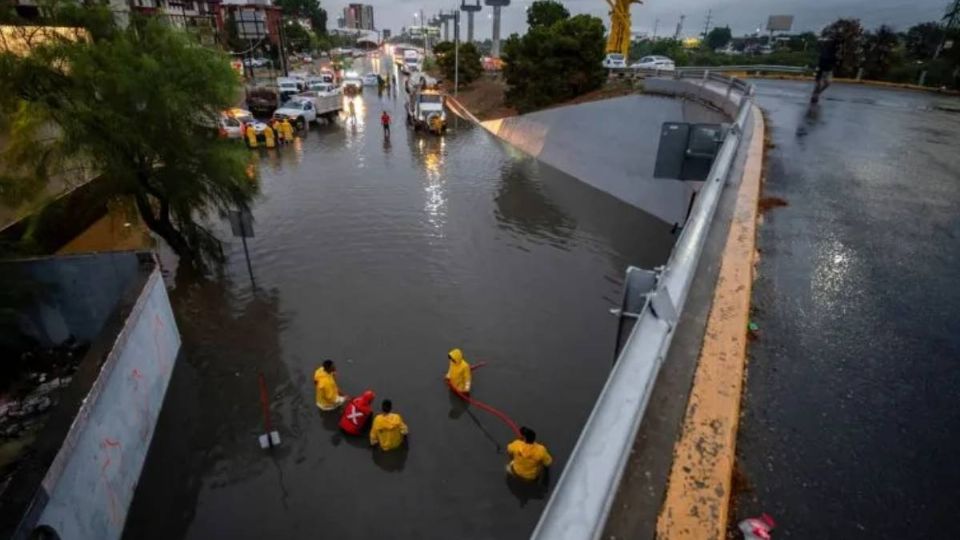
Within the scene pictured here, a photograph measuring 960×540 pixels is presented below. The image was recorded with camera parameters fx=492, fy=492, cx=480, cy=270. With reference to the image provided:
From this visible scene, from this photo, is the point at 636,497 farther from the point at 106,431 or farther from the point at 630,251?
the point at 630,251

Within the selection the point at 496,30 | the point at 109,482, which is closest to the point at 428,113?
the point at 109,482

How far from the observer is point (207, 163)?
11586mm

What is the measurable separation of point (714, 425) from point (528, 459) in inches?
186

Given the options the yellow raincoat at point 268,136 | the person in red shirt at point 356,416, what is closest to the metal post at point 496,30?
the yellow raincoat at point 268,136

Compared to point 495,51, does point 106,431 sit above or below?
below

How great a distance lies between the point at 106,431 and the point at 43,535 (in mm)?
1824

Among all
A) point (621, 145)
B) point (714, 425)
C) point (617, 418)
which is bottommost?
point (621, 145)

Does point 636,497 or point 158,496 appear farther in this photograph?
point 158,496

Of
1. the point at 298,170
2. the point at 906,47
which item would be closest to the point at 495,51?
the point at 906,47

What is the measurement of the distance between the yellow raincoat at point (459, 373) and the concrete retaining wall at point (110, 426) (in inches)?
189

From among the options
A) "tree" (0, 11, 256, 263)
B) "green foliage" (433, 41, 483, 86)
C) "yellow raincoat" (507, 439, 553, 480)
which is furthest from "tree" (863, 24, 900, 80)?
"green foliage" (433, 41, 483, 86)

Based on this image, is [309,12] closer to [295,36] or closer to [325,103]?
[295,36]

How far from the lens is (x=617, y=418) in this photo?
1.74 metres

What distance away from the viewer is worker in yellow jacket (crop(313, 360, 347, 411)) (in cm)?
817
